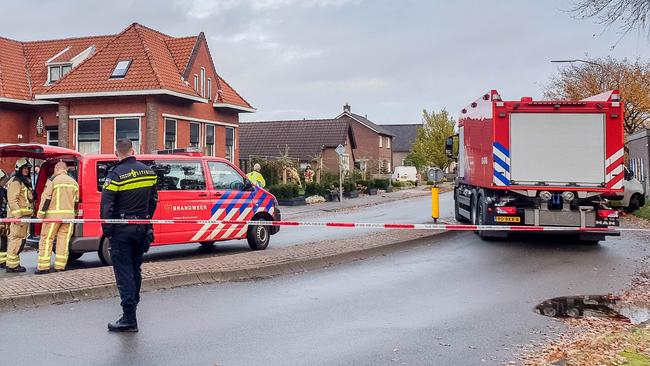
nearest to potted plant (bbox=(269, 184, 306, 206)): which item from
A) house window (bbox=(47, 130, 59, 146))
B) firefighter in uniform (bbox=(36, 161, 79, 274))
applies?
house window (bbox=(47, 130, 59, 146))

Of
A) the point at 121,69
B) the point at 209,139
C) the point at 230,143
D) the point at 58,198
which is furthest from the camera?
the point at 230,143

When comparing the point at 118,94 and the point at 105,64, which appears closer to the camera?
the point at 118,94

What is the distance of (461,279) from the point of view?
972 cm

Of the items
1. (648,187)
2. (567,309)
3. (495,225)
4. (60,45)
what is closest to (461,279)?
(567,309)

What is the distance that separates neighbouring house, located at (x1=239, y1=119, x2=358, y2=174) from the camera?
174ft

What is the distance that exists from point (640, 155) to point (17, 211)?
26311mm

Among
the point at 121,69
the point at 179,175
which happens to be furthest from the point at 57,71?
the point at 179,175

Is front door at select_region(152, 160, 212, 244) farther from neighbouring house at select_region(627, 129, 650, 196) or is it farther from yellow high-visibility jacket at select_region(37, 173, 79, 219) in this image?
neighbouring house at select_region(627, 129, 650, 196)

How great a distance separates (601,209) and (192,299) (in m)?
8.97

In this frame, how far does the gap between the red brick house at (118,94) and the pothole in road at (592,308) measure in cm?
2078

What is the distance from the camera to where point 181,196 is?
11.4 m

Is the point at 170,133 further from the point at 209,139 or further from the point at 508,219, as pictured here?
the point at 508,219

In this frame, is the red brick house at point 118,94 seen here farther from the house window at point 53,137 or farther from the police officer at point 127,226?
the police officer at point 127,226

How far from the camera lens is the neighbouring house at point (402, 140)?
9400cm
